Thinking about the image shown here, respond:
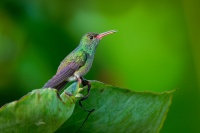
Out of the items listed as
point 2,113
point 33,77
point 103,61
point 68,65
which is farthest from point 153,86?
point 2,113

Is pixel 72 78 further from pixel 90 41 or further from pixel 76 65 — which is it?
pixel 90 41

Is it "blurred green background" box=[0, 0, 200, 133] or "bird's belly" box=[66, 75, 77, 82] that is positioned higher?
"bird's belly" box=[66, 75, 77, 82]

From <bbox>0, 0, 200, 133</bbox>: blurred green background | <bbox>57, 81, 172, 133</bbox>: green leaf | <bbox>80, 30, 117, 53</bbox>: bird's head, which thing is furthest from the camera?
<bbox>0, 0, 200, 133</bbox>: blurred green background

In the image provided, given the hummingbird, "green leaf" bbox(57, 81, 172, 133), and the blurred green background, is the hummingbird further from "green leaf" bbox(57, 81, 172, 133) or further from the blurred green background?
the blurred green background

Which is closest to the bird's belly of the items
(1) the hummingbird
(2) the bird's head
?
(1) the hummingbird

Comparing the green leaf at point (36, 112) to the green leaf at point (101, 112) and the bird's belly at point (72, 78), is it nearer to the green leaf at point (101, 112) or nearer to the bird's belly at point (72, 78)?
the green leaf at point (101, 112)
